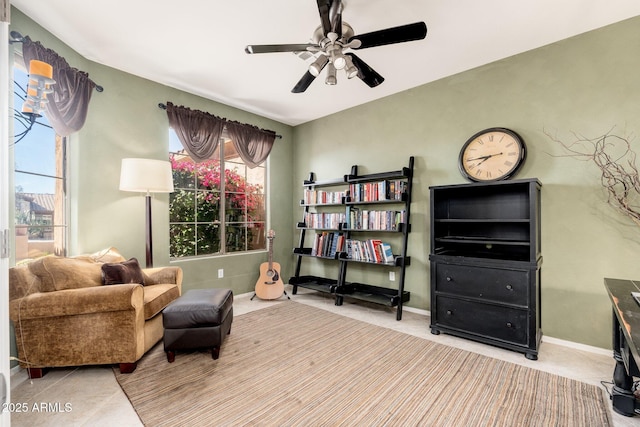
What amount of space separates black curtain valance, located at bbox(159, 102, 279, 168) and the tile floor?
2356mm

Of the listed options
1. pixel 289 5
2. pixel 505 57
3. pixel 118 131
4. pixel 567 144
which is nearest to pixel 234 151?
pixel 118 131

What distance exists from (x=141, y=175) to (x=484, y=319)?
11.1 feet

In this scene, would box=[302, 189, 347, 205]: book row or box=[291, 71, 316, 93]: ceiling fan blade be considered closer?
box=[291, 71, 316, 93]: ceiling fan blade

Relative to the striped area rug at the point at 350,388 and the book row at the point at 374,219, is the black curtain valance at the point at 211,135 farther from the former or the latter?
the striped area rug at the point at 350,388

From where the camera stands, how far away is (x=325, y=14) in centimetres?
176

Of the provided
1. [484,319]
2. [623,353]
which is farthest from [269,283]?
[623,353]

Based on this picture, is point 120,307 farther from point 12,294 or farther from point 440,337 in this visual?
point 440,337

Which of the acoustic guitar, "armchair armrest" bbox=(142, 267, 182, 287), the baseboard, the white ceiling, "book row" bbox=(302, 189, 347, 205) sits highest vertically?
the white ceiling

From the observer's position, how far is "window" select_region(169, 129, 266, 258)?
3.60 metres

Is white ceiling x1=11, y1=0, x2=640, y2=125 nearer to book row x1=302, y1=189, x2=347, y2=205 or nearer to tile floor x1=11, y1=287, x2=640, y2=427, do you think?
book row x1=302, y1=189, x2=347, y2=205

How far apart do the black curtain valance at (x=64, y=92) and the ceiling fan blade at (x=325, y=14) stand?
6.89ft

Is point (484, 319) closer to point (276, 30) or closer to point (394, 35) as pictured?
point (394, 35)

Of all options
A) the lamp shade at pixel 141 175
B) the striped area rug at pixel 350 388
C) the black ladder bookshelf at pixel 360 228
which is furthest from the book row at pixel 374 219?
the lamp shade at pixel 141 175

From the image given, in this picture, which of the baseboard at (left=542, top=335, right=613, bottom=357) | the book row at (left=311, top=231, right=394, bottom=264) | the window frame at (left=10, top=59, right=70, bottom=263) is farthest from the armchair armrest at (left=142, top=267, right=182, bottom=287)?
the baseboard at (left=542, top=335, right=613, bottom=357)
